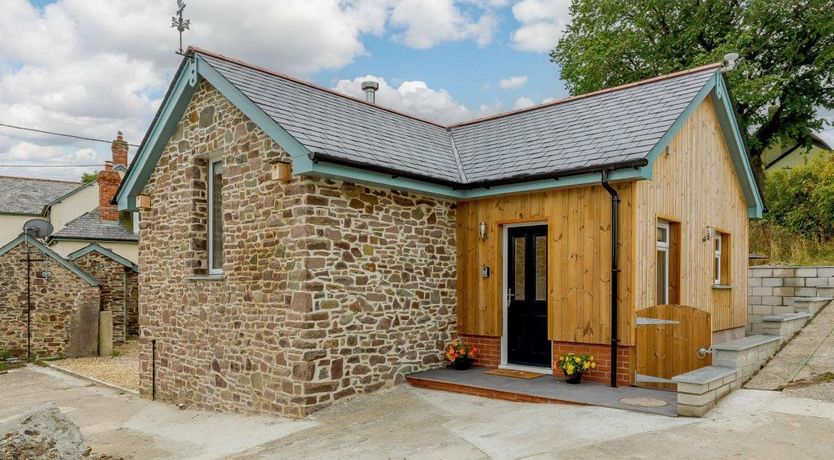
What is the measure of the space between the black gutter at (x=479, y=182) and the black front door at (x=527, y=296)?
37.1 inches

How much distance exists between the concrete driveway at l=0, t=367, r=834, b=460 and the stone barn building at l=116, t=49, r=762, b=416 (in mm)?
610

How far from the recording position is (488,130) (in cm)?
1267

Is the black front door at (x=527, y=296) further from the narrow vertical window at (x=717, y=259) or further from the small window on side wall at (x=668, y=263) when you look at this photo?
the narrow vertical window at (x=717, y=259)

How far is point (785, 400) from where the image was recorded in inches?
285

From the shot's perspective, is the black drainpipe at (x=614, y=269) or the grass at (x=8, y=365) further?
the grass at (x=8, y=365)

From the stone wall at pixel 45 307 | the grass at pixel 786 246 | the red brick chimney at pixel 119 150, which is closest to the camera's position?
the grass at pixel 786 246

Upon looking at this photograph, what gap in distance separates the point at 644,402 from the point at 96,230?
22.3 m

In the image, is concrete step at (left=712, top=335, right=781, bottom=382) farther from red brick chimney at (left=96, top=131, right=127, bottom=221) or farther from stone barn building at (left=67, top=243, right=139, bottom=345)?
red brick chimney at (left=96, top=131, right=127, bottom=221)

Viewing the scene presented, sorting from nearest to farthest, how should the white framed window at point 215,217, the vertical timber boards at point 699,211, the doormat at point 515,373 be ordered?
the vertical timber boards at point 699,211
the doormat at point 515,373
the white framed window at point 215,217

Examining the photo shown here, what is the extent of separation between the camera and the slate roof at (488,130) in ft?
29.7

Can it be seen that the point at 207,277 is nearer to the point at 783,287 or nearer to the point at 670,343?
the point at 670,343

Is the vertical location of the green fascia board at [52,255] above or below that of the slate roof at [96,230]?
below

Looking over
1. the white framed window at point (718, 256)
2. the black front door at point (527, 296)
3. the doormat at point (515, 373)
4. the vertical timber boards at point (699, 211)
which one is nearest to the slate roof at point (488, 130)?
the vertical timber boards at point (699, 211)

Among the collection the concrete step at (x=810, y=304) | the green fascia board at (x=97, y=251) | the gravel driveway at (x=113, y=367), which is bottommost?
the gravel driveway at (x=113, y=367)
